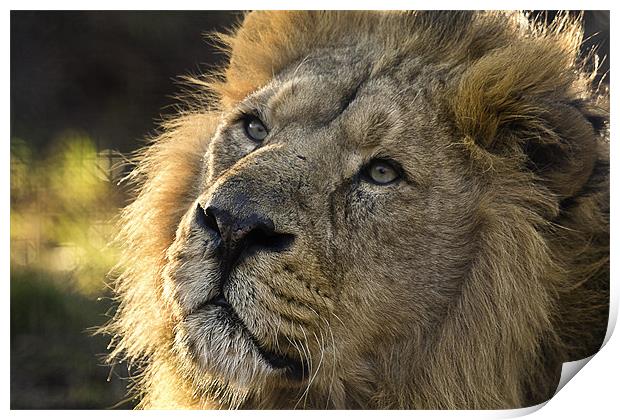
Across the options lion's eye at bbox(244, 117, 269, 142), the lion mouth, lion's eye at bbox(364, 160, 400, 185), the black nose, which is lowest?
the lion mouth

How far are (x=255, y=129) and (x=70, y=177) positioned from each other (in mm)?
586

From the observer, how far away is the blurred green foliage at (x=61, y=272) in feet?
8.44

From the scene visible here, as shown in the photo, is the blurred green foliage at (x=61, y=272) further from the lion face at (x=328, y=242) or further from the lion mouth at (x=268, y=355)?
the lion mouth at (x=268, y=355)

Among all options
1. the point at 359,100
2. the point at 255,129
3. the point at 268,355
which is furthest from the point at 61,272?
the point at 359,100

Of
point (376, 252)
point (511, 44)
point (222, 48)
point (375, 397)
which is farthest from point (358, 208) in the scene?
point (222, 48)

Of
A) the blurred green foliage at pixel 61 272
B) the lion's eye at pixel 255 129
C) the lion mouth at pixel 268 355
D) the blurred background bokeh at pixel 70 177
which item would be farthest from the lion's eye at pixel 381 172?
the blurred green foliage at pixel 61 272

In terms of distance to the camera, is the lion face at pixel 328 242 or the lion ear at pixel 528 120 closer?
the lion face at pixel 328 242

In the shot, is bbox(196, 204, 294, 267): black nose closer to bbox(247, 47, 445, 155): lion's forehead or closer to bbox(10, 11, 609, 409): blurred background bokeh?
bbox(247, 47, 445, 155): lion's forehead

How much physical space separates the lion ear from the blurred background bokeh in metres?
0.32

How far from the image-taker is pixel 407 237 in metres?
2.19

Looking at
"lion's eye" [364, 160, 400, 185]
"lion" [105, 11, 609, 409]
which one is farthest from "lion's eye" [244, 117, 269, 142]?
"lion's eye" [364, 160, 400, 185]

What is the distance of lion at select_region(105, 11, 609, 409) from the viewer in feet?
6.86

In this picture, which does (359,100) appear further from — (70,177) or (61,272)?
(61,272)

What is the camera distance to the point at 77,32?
2588 millimetres
